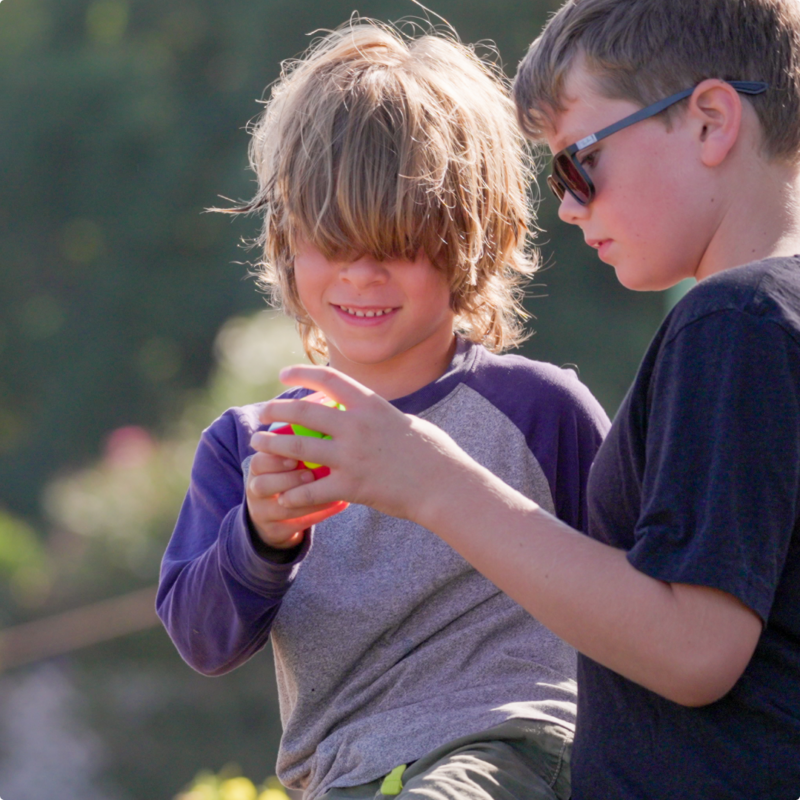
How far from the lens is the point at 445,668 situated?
6.28 feet

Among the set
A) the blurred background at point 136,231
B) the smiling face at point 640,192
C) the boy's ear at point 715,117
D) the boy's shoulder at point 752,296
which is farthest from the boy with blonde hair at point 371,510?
the blurred background at point 136,231

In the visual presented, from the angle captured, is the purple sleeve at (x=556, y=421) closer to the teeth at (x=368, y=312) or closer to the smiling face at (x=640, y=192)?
the teeth at (x=368, y=312)

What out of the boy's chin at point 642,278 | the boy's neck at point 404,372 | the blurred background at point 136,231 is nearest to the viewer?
the boy's chin at point 642,278

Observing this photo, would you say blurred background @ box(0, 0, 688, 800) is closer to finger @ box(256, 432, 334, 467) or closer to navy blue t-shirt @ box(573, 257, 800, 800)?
finger @ box(256, 432, 334, 467)

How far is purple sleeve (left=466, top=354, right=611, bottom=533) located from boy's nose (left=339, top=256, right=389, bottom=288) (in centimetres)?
29

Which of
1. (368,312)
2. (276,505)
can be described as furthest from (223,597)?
(368,312)

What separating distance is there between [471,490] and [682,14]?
0.78 m

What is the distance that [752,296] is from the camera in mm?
1320

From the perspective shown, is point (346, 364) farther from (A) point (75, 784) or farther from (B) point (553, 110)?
(A) point (75, 784)

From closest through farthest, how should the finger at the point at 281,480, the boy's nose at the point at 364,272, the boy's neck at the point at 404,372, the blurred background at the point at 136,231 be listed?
the finger at the point at 281,480, the boy's nose at the point at 364,272, the boy's neck at the point at 404,372, the blurred background at the point at 136,231

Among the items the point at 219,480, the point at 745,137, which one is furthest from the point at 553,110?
the point at 219,480

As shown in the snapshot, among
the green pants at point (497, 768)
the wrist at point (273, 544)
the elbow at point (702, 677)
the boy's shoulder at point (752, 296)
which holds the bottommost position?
the green pants at point (497, 768)

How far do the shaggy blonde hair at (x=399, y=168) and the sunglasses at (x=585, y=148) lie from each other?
34cm

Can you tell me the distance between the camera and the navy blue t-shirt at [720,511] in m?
1.25
